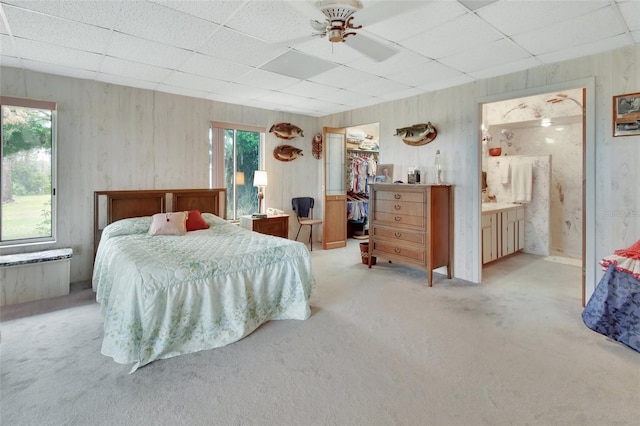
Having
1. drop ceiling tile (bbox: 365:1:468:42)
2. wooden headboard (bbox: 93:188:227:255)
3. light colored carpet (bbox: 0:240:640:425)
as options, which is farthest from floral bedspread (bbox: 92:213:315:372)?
drop ceiling tile (bbox: 365:1:468:42)

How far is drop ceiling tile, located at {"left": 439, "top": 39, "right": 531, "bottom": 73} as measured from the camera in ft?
9.87

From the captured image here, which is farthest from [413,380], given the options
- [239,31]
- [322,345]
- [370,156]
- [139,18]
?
[370,156]

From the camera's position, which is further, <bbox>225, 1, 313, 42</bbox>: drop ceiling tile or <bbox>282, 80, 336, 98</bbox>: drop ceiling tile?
<bbox>282, 80, 336, 98</bbox>: drop ceiling tile

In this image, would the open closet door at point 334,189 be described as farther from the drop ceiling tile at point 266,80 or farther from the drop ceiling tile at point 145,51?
the drop ceiling tile at point 145,51

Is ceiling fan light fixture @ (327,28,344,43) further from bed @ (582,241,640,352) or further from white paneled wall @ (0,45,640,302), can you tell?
bed @ (582,241,640,352)

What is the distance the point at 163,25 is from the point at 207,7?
0.52m

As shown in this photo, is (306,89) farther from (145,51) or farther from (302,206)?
(302,206)

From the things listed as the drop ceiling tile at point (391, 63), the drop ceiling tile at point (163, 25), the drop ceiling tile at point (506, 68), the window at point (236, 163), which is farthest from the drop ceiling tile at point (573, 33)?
A: the window at point (236, 163)

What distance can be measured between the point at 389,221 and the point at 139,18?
351 centimetres

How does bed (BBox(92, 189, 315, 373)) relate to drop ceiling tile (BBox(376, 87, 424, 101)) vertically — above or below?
below

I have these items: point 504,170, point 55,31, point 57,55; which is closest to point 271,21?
point 55,31

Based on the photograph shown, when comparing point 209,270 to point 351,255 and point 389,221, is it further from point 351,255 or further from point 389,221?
point 351,255

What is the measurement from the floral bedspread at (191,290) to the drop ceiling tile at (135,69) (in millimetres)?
1834

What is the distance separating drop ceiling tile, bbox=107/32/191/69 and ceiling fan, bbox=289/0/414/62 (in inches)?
59.8
